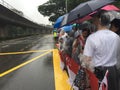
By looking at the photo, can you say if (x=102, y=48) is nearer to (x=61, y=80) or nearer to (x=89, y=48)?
(x=89, y=48)

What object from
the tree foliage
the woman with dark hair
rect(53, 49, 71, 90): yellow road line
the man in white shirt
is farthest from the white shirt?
the tree foliage

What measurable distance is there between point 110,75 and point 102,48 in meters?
0.43

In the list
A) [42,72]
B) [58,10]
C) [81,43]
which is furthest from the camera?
[58,10]

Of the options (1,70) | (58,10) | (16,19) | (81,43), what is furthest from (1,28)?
(81,43)

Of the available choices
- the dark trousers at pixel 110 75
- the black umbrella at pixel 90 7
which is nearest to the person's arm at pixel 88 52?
the dark trousers at pixel 110 75

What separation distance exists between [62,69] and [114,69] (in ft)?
22.0

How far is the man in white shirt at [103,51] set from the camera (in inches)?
178

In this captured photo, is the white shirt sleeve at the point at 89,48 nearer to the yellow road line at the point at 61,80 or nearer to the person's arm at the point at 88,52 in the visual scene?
the person's arm at the point at 88,52

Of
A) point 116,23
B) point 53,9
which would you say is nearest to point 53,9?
point 53,9

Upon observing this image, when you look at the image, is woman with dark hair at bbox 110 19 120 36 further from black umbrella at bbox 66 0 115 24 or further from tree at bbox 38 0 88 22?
tree at bbox 38 0 88 22

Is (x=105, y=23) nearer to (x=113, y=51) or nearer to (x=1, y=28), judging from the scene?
(x=113, y=51)

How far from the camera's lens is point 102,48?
4543 mm

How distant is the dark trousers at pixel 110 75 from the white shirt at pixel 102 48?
0.22ft

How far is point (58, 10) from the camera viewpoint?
8006cm
